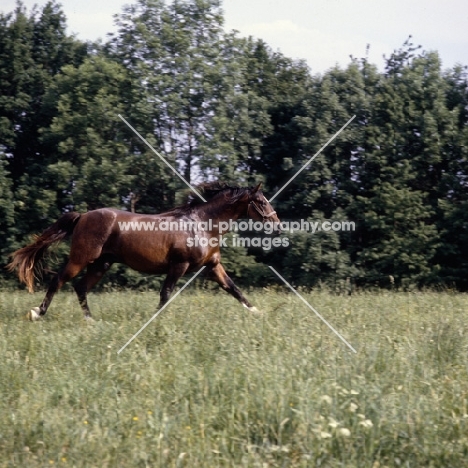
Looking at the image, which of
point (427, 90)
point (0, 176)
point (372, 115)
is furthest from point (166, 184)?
point (427, 90)

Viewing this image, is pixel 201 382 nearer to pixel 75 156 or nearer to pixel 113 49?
pixel 75 156

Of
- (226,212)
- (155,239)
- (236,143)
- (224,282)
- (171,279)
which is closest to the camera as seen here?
(171,279)

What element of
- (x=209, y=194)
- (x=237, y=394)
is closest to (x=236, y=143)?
(x=209, y=194)

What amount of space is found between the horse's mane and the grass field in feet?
8.72

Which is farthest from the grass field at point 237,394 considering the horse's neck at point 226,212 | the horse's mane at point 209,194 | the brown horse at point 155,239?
the horse's mane at point 209,194

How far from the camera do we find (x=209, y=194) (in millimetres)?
11102

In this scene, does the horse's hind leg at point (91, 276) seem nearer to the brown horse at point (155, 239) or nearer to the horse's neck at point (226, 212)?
the brown horse at point (155, 239)

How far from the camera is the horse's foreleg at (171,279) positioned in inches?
405

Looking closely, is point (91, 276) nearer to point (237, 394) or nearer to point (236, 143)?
point (237, 394)

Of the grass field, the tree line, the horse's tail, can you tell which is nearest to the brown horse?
the horse's tail

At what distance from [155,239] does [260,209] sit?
1.57m

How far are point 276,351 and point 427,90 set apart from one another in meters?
24.7

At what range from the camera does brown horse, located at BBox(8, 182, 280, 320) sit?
34.4 ft

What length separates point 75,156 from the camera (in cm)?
2742
